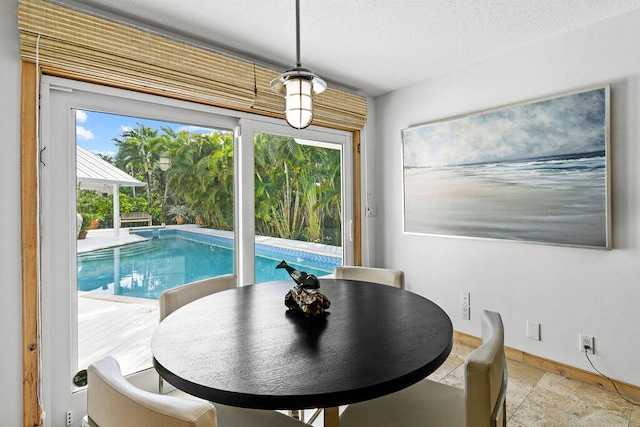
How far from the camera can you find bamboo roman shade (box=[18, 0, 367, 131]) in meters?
1.76

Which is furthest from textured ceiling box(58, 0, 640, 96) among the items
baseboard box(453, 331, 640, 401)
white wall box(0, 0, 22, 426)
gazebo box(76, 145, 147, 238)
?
baseboard box(453, 331, 640, 401)

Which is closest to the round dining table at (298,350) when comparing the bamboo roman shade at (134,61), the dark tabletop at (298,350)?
the dark tabletop at (298,350)

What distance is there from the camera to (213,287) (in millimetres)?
2029

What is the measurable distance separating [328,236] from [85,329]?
2.08m

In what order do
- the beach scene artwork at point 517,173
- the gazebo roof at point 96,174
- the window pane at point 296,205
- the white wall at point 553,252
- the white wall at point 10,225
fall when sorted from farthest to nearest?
the window pane at point 296,205, the beach scene artwork at point 517,173, the white wall at point 553,252, the gazebo roof at point 96,174, the white wall at point 10,225

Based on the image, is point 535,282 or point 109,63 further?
point 535,282

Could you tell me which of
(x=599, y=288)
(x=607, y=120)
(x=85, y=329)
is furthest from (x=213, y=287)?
(x=607, y=120)

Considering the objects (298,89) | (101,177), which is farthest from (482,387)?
(101,177)

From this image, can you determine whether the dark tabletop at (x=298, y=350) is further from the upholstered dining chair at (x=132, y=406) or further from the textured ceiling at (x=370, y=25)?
the textured ceiling at (x=370, y=25)

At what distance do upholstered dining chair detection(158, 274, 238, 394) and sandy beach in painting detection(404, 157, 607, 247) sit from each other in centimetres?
197

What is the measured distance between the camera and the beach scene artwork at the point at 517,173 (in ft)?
7.47

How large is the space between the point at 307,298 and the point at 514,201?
206 centimetres

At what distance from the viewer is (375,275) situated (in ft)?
7.29

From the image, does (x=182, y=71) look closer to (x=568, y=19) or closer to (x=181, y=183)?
(x=181, y=183)
